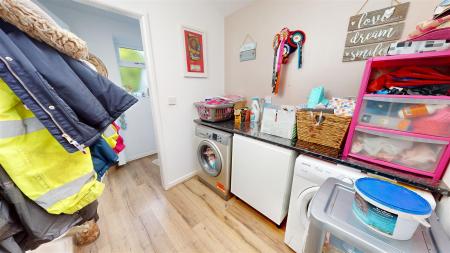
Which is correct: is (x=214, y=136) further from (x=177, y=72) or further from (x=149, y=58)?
(x=149, y=58)

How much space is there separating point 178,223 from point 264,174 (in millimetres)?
970

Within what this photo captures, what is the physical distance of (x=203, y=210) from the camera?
5.35 feet

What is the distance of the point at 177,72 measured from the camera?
1.76m

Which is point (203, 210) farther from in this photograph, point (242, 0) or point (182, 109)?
point (242, 0)

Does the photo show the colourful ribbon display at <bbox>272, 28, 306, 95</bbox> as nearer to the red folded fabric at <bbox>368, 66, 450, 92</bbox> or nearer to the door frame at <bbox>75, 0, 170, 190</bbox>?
the red folded fabric at <bbox>368, 66, 450, 92</bbox>

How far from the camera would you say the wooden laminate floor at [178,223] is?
128 centimetres

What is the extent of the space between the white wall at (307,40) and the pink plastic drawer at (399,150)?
1.67 ft

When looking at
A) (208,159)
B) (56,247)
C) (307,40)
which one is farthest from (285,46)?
(56,247)

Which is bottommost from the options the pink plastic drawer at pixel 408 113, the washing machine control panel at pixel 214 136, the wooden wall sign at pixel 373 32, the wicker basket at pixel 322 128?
the washing machine control panel at pixel 214 136

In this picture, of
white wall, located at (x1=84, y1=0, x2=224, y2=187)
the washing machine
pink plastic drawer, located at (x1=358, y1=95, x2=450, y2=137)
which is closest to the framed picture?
white wall, located at (x1=84, y1=0, x2=224, y2=187)

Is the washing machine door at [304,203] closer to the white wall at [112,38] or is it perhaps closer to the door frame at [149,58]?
the door frame at [149,58]

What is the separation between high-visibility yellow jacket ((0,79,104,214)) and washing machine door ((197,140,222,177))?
1.22 meters

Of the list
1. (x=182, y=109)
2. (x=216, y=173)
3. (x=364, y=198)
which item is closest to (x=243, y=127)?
(x=216, y=173)

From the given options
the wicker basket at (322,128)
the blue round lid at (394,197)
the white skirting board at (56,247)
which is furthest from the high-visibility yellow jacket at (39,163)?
the wicker basket at (322,128)
